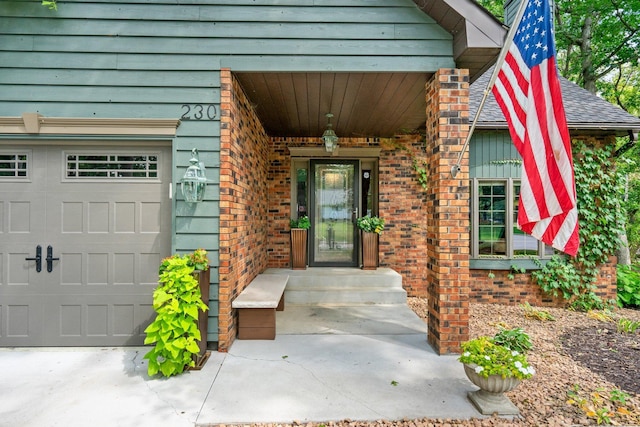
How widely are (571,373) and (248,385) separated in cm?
300

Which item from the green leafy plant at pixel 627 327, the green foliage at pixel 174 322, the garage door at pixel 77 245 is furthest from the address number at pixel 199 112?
the green leafy plant at pixel 627 327

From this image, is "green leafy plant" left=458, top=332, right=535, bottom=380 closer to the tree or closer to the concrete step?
the concrete step

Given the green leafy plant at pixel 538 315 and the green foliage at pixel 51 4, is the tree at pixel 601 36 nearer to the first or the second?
the green leafy plant at pixel 538 315

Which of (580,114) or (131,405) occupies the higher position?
(580,114)

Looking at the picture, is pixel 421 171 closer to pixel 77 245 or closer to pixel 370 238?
pixel 370 238

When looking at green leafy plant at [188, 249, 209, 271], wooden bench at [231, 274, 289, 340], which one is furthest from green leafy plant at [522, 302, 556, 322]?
green leafy plant at [188, 249, 209, 271]

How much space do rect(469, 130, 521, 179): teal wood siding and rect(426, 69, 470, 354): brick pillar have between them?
2432 millimetres

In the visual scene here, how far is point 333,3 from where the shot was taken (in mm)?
3258

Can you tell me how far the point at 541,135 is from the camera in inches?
92.5

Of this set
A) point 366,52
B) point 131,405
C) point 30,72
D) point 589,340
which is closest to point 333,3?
point 366,52

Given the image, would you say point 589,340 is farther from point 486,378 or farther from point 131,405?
point 131,405

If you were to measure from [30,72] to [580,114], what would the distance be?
25.0 feet

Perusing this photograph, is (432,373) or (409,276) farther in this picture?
(409,276)

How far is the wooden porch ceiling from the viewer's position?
137 inches
